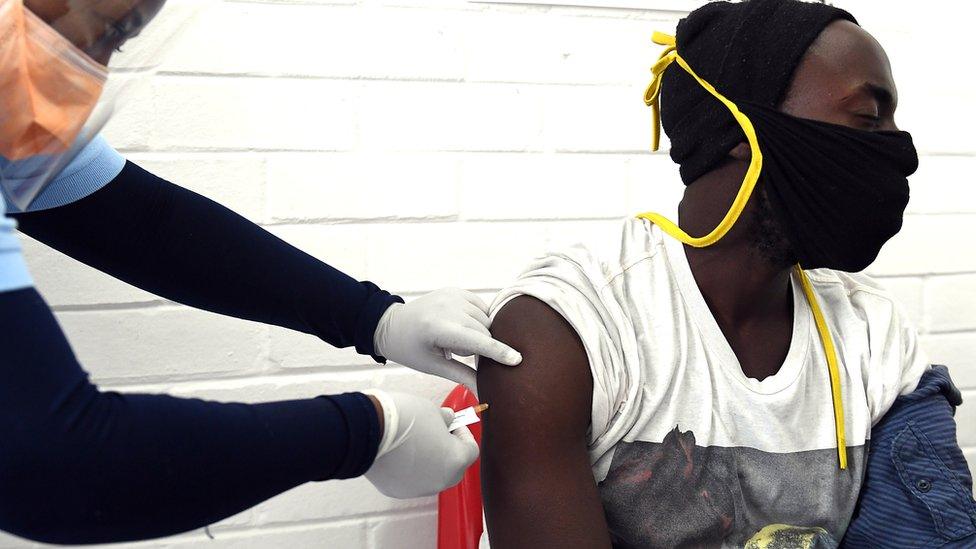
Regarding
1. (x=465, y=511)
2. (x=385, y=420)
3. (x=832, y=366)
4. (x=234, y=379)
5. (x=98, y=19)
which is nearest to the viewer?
(x=98, y=19)

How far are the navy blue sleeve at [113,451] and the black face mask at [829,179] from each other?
729 millimetres

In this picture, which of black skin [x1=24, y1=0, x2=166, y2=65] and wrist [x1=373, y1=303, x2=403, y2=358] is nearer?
black skin [x1=24, y1=0, x2=166, y2=65]

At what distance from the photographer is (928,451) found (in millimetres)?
1260

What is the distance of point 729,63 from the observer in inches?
50.1

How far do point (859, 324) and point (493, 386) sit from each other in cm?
59

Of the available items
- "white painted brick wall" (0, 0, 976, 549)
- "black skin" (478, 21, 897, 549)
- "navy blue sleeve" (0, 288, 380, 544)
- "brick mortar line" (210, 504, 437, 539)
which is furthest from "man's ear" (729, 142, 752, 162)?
"brick mortar line" (210, 504, 437, 539)

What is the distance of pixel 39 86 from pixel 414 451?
1.66 ft

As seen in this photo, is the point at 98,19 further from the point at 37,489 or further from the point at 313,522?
the point at 313,522

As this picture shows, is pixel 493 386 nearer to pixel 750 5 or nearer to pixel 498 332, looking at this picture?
pixel 498 332

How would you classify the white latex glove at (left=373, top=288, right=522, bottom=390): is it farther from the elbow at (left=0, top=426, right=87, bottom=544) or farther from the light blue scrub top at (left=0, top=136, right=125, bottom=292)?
the elbow at (left=0, top=426, right=87, bottom=544)

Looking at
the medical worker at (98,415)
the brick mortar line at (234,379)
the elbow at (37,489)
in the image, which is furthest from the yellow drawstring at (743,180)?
the elbow at (37,489)

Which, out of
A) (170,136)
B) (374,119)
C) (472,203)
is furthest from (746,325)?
(170,136)

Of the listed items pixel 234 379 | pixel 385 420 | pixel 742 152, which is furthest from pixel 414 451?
pixel 234 379

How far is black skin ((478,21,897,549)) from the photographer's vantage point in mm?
1091
